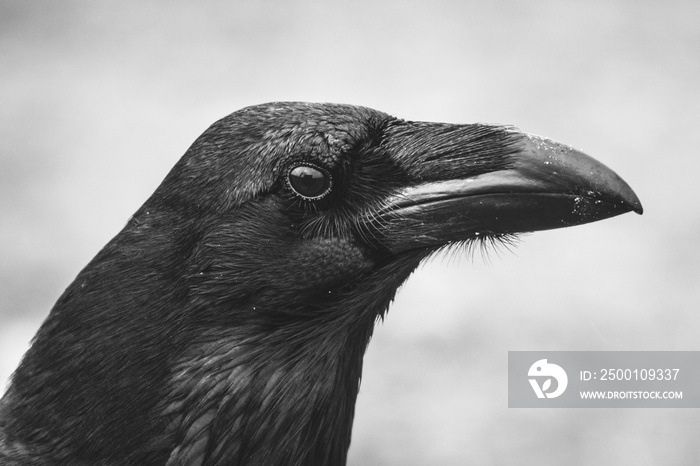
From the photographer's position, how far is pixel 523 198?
317cm

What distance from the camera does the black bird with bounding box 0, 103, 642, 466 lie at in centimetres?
318

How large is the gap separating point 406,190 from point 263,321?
61cm

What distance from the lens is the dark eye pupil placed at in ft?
10.6

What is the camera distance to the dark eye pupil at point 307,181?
324 cm
